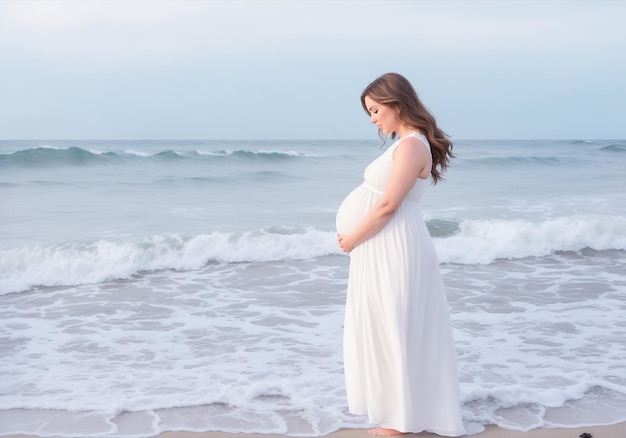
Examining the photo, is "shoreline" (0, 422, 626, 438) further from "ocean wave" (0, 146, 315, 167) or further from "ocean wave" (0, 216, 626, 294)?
"ocean wave" (0, 146, 315, 167)

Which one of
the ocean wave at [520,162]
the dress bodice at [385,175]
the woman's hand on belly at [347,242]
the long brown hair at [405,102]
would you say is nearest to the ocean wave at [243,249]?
the woman's hand on belly at [347,242]

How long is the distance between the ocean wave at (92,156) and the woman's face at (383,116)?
21.3m

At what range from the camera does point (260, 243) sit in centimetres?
1098

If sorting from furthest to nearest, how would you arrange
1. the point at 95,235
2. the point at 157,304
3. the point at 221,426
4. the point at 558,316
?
the point at 95,235
the point at 157,304
the point at 558,316
the point at 221,426

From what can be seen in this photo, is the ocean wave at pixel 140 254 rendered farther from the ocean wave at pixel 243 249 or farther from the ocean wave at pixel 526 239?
the ocean wave at pixel 526 239

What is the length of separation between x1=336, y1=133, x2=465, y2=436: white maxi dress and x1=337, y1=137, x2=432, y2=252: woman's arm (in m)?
0.05

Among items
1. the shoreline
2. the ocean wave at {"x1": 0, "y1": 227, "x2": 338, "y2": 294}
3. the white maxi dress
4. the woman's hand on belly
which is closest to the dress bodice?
the white maxi dress

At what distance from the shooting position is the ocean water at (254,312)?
479cm

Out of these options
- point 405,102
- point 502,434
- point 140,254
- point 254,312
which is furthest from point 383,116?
point 140,254

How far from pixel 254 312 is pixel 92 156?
18.9 meters

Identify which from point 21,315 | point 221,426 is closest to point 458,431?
point 221,426

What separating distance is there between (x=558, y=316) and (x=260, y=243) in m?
5.01

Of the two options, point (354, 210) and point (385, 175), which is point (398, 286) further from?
point (385, 175)

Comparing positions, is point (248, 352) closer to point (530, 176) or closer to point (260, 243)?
point (260, 243)
